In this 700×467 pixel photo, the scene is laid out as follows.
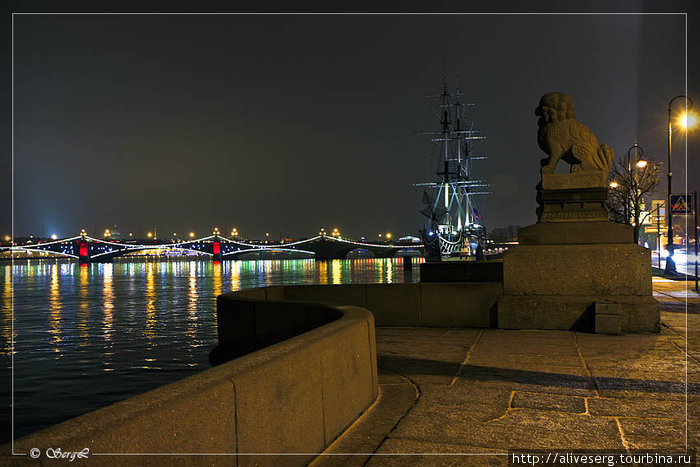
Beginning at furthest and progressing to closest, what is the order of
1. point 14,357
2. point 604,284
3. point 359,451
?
point 14,357, point 604,284, point 359,451

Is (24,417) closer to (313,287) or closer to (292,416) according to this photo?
(313,287)

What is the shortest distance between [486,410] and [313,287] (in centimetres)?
677

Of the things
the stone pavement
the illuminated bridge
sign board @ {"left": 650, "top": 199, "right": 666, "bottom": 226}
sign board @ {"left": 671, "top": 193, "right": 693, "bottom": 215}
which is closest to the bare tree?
sign board @ {"left": 650, "top": 199, "right": 666, "bottom": 226}

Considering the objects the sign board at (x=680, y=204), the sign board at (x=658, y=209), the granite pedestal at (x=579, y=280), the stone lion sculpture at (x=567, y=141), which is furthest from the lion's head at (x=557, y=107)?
the sign board at (x=658, y=209)

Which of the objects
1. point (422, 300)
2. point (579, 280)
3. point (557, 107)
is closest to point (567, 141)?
point (557, 107)

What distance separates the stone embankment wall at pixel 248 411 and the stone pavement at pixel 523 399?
247 mm

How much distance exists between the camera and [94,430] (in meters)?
2.66

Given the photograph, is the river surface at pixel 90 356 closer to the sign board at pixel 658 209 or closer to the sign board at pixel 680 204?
the sign board at pixel 680 204

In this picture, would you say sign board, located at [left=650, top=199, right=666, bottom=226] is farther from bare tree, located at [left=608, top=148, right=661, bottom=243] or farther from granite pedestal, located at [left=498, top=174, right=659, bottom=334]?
granite pedestal, located at [left=498, top=174, right=659, bottom=334]

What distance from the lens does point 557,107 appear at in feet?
39.2

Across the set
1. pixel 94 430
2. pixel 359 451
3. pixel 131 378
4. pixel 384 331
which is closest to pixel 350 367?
pixel 359 451

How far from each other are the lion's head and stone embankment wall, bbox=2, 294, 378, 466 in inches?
287

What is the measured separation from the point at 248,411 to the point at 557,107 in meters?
9.91

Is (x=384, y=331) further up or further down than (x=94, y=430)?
further down
